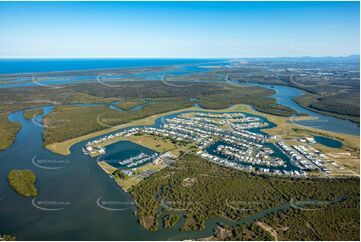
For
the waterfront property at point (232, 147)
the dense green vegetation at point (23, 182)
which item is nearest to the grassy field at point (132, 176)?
the waterfront property at point (232, 147)

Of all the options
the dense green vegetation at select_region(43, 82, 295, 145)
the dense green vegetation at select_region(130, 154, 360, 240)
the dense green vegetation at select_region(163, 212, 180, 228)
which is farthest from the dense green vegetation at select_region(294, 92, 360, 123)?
the dense green vegetation at select_region(163, 212, 180, 228)

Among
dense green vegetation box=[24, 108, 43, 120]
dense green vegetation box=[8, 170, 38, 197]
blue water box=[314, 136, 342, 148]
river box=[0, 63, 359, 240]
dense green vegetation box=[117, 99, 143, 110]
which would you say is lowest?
dense green vegetation box=[117, 99, 143, 110]

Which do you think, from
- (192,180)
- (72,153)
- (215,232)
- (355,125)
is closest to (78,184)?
(72,153)

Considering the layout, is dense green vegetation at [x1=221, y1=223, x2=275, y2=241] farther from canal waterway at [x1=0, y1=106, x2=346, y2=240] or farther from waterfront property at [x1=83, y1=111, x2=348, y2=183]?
waterfront property at [x1=83, y1=111, x2=348, y2=183]

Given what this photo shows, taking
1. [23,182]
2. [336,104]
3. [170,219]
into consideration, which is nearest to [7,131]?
[23,182]

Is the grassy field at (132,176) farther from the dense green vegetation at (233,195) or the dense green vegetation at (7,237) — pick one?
the dense green vegetation at (7,237)
